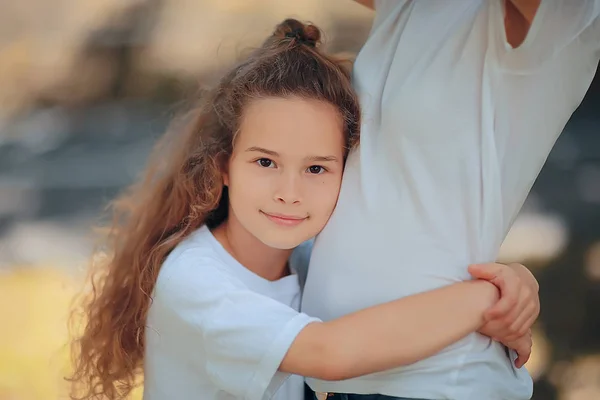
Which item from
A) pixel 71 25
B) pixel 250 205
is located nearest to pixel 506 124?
pixel 250 205

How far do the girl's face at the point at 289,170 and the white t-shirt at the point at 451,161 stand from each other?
0.16ft

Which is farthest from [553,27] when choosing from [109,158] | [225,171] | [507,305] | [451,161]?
[109,158]

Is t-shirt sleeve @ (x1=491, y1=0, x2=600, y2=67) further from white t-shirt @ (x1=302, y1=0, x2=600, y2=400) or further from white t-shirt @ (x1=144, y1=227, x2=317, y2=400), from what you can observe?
white t-shirt @ (x1=144, y1=227, x2=317, y2=400)

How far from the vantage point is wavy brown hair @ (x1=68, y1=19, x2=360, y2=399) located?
1031 millimetres

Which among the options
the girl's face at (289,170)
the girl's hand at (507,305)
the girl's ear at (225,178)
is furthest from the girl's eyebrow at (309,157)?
the girl's hand at (507,305)

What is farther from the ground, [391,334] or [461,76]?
[461,76]

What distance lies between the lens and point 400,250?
92 centimetres

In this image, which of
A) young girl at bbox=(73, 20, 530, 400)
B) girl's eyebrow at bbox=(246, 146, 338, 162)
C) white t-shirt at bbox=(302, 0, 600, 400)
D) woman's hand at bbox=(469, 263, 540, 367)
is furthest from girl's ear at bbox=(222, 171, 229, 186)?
woman's hand at bbox=(469, 263, 540, 367)

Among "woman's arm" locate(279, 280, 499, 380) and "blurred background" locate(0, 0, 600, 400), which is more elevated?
"woman's arm" locate(279, 280, 499, 380)

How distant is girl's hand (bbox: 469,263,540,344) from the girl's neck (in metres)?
0.28

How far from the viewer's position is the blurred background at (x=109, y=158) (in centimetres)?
188

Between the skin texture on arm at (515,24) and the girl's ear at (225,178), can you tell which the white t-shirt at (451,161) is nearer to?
the skin texture on arm at (515,24)

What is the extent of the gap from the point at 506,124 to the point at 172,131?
54cm

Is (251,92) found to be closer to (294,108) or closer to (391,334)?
(294,108)
